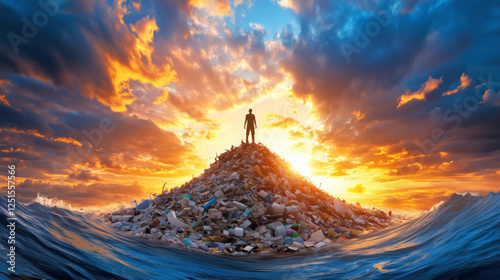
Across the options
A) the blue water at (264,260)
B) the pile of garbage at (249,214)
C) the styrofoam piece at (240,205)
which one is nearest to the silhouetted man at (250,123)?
the pile of garbage at (249,214)

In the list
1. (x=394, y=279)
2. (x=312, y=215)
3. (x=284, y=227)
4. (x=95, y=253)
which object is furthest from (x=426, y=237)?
(x=95, y=253)

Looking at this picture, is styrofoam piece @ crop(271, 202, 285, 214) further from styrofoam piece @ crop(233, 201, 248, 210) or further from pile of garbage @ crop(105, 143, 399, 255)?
styrofoam piece @ crop(233, 201, 248, 210)

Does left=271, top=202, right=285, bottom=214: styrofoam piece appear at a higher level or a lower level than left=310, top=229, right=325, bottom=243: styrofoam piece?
higher

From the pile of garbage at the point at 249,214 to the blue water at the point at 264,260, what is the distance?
145 centimetres

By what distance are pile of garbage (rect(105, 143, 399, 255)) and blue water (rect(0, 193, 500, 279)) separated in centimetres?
145

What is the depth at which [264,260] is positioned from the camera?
7.00m

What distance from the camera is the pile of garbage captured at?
848 cm

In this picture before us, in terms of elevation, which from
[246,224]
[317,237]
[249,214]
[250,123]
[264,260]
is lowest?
[264,260]

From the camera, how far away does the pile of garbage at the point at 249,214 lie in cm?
848

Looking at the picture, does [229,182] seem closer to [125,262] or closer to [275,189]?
[275,189]

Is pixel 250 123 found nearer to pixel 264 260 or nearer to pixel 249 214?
pixel 249 214

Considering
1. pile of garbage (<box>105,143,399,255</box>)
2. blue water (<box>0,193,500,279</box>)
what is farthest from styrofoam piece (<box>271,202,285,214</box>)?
blue water (<box>0,193,500,279</box>)

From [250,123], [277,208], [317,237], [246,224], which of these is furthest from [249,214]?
[250,123]

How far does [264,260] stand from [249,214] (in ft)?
9.03
